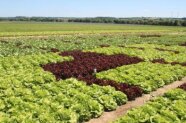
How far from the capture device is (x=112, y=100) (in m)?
12.8

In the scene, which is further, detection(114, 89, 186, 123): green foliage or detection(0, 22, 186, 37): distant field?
detection(0, 22, 186, 37): distant field

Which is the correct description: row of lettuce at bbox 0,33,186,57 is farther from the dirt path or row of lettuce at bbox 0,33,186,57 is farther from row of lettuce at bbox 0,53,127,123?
the dirt path

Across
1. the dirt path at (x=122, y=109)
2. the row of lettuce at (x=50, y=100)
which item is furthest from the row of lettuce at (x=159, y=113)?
the row of lettuce at (x=50, y=100)

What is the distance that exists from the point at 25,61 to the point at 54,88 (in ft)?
22.7

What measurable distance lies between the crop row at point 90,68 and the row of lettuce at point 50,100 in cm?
89

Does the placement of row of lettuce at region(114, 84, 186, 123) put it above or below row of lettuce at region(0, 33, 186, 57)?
above

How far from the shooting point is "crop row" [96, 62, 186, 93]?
15.9 meters

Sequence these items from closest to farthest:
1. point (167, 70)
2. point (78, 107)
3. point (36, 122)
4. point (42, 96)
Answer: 1. point (36, 122)
2. point (78, 107)
3. point (42, 96)
4. point (167, 70)

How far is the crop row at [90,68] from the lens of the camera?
574 inches

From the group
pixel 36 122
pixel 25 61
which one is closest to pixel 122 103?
pixel 36 122

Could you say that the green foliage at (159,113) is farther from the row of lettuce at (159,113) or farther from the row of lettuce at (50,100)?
the row of lettuce at (50,100)

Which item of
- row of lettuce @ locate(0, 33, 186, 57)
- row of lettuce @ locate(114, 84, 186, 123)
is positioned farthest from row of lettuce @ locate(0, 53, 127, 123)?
row of lettuce @ locate(0, 33, 186, 57)

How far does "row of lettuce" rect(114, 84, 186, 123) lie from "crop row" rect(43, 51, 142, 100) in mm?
2360

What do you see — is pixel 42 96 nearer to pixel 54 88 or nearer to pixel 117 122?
pixel 54 88
